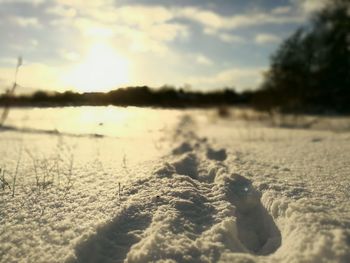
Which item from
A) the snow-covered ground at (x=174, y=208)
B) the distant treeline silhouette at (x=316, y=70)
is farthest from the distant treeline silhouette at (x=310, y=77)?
the snow-covered ground at (x=174, y=208)

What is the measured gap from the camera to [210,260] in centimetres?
180

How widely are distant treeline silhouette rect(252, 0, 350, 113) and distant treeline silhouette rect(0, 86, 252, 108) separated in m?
2.46

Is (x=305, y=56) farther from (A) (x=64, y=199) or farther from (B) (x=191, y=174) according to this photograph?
(A) (x=64, y=199)

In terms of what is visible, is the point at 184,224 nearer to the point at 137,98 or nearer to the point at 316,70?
the point at 137,98

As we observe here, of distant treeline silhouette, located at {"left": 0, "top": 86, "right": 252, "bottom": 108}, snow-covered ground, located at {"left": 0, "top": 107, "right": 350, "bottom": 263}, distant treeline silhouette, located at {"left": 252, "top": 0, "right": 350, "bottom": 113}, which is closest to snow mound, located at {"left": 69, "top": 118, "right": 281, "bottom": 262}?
snow-covered ground, located at {"left": 0, "top": 107, "right": 350, "bottom": 263}

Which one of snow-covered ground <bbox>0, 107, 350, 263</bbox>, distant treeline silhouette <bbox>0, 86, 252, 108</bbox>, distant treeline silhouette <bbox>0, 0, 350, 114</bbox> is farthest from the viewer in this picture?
distant treeline silhouette <bbox>0, 0, 350, 114</bbox>

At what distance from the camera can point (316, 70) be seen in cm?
A: 1752

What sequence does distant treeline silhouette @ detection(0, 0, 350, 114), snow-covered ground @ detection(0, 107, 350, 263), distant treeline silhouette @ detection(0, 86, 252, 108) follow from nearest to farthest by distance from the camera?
snow-covered ground @ detection(0, 107, 350, 263) → distant treeline silhouette @ detection(0, 86, 252, 108) → distant treeline silhouette @ detection(0, 0, 350, 114)

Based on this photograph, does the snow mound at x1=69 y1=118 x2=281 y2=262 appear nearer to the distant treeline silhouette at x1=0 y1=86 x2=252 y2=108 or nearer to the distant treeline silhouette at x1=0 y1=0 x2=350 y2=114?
the distant treeline silhouette at x1=0 y1=86 x2=252 y2=108

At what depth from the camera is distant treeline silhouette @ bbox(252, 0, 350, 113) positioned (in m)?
14.8

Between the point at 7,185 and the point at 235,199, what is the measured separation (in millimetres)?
1742

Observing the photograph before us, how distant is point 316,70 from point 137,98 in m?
13.7

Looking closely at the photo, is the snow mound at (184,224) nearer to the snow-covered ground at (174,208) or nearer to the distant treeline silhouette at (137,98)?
the snow-covered ground at (174,208)

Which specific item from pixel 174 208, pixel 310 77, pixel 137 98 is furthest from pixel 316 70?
pixel 174 208
